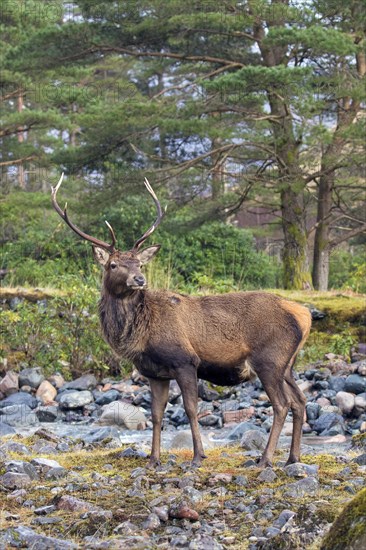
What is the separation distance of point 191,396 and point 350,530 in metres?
3.16

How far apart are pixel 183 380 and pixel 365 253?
21053mm

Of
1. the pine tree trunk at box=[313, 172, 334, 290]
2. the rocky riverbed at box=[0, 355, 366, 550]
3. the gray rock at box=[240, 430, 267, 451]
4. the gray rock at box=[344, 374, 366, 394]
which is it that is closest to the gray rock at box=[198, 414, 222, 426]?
the rocky riverbed at box=[0, 355, 366, 550]

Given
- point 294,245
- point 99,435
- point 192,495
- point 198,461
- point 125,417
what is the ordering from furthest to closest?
point 294,245 → point 125,417 → point 99,435 → point 198,461 → point 192,495

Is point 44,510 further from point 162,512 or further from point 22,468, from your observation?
point 22,468

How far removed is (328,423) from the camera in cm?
991

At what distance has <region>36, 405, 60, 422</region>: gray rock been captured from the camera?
36.1 feet

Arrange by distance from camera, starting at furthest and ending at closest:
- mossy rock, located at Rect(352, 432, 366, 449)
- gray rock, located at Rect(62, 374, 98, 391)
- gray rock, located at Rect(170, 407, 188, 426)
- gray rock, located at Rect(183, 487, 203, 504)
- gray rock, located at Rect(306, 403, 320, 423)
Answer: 1. gray rock, located at Rect(62, 374, 98, 391)
2. gray rock, located at Rect(170, 407, 188, 426)
3. gray rock, located at Rect(306, 403, 320, 423)
4. mossy rock, located at Rect(352, 432, 366, 449)
5. gray rock, located at Rect(183, 487, 203, 504)

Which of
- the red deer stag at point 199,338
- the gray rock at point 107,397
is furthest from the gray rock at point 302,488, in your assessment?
A: the gray rock at point 107,397

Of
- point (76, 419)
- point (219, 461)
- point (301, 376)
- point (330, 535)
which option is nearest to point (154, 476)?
point (219, 461)

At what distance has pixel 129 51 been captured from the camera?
1903 cm

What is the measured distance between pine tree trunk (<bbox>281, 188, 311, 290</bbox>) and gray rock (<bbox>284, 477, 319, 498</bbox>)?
510 inches

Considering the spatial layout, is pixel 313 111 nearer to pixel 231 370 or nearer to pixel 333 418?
pixel 333 418

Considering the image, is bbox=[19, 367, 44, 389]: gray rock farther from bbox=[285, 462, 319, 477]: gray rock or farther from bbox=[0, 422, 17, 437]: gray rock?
bbox=[285, 462, 319, 477]: gray rock

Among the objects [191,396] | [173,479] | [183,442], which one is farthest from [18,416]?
[173,479]
